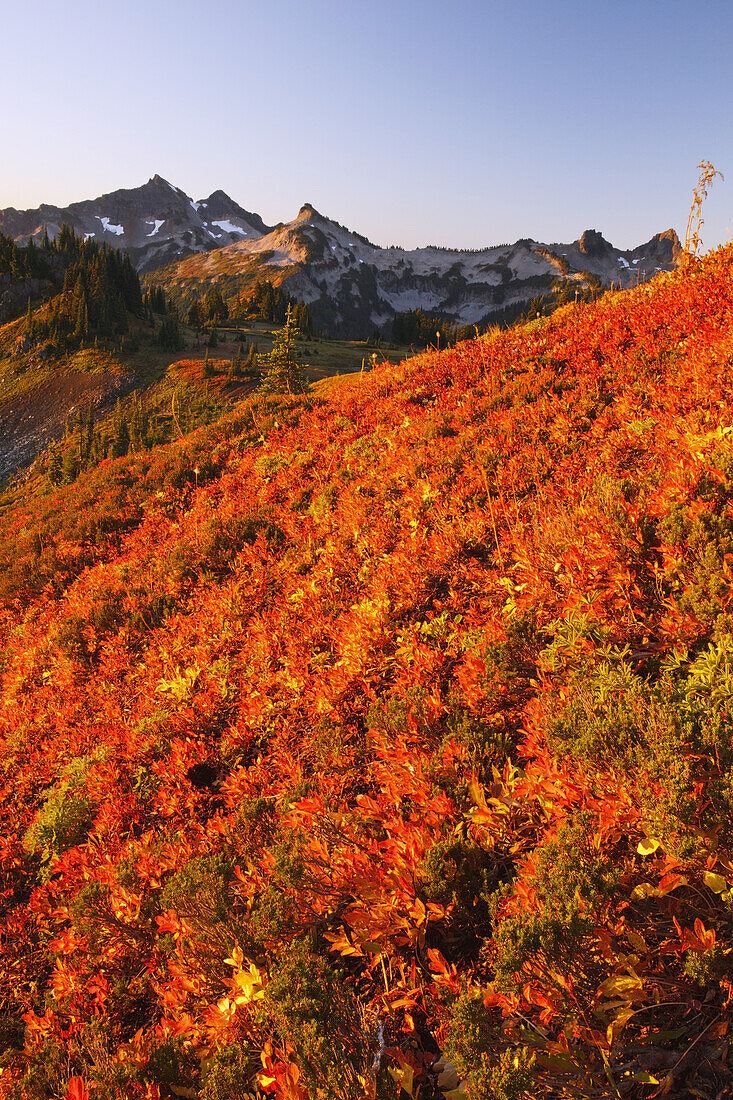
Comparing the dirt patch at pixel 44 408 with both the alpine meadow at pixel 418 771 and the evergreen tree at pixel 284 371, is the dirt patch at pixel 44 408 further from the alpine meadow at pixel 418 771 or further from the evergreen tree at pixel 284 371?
the alpine meadow at pixel 418 771

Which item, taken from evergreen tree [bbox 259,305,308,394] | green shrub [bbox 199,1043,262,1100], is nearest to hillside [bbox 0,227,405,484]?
evergreen tree [bbox 259,305,308,394]

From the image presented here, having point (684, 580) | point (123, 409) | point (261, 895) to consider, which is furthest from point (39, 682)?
point (123, 409)

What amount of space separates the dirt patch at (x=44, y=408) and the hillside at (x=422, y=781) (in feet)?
203

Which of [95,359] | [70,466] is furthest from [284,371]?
[95,359]

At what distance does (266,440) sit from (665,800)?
41.0ft

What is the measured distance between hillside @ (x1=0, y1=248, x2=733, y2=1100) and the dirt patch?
203ft

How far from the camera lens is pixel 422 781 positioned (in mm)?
3629

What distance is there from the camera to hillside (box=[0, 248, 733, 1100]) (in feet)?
7.50

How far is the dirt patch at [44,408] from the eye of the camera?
2331 inches

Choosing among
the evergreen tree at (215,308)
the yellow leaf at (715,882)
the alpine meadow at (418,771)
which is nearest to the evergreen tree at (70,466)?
the alpine meadow at (418,771)

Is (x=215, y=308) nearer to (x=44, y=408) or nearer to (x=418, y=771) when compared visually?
(x=44, y=408)

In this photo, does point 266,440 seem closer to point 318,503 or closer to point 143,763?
point 318,503

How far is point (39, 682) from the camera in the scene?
328 inches

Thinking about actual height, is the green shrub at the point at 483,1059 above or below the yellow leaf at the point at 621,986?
below
